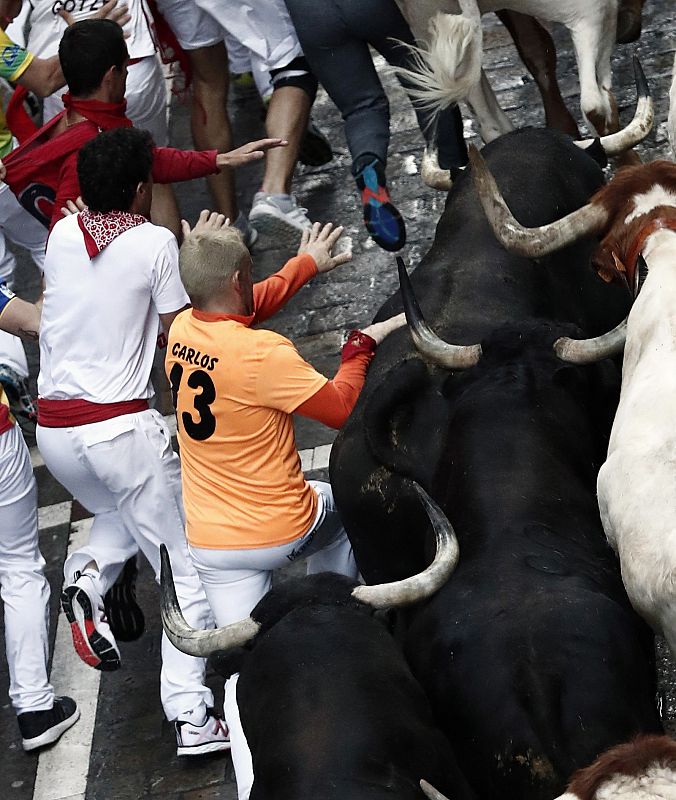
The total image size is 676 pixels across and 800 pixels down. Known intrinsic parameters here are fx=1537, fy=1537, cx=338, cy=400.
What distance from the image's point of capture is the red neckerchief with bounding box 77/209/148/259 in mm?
5836

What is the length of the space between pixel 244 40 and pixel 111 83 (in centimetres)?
202

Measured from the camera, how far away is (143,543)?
241 inches

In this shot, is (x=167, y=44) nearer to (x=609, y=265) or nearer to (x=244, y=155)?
(x=244, y=155)

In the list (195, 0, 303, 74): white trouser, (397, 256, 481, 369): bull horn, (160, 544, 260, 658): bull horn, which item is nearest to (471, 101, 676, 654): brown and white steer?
(397, 256, 481, 369): bull horn

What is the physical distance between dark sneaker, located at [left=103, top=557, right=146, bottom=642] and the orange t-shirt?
0.87 metres

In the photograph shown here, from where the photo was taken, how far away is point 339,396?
534 cm

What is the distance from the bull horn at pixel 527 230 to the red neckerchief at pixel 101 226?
1.40 meters

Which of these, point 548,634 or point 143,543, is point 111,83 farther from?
point 548,634

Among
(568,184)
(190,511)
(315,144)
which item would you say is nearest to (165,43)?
(315,144)

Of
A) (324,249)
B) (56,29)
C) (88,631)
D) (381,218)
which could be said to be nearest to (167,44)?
(56,29)

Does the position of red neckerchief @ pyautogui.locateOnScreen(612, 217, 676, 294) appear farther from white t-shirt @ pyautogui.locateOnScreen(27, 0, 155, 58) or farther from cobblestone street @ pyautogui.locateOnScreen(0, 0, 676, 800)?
white t-shirt @ pyautogui.locateOnScreen(27, 0, 155, 58)

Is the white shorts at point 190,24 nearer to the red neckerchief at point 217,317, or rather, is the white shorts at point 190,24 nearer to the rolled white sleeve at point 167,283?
the rolled white sleeve at point 167,283

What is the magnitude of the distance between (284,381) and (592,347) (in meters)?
1.03

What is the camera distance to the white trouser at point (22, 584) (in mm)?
6254
